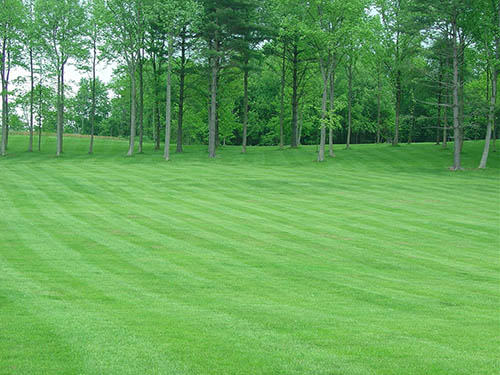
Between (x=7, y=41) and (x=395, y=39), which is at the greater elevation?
(x=395, y=39)

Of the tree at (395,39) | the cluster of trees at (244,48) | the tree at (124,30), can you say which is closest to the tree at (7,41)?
the cluster of trees at (244,48)

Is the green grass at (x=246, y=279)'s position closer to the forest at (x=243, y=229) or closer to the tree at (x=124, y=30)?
the forest at (x=243, y=229)

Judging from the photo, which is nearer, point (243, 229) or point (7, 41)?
point (243, 229)

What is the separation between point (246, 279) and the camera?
38.0 feet

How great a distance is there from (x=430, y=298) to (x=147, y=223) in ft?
34.3

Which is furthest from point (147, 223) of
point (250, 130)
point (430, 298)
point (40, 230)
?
point (250, 130)

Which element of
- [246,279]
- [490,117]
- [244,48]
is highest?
[244,48]

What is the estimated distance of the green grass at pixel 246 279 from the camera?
21.6 feet

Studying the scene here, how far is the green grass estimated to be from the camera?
6590 millimetres

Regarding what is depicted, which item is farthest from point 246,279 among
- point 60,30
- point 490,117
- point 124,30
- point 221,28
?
point 60,30

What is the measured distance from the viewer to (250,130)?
268 ft

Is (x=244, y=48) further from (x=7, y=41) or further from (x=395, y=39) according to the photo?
(x=7, y=41)

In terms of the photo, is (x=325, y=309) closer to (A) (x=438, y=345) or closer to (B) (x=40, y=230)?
(A) (x=438, y=345)

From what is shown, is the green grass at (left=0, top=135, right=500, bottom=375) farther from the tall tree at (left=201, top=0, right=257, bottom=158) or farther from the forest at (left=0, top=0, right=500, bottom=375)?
the tall tree at (left=201, top=0, right=257, bottom=158)
